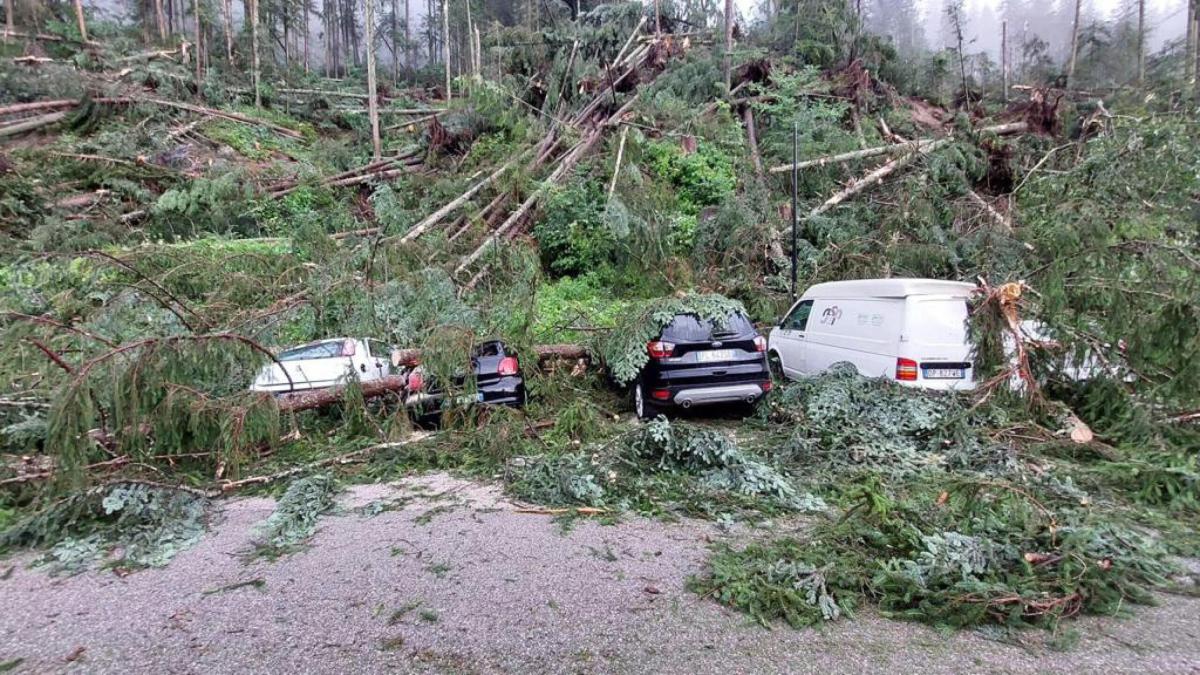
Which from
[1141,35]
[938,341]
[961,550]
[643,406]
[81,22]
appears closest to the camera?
[961,550]

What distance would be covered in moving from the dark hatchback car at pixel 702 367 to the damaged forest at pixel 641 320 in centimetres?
24

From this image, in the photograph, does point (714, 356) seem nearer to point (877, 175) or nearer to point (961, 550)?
point (961, 550)

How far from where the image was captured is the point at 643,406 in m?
7.25

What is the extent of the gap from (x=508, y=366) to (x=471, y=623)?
4.22 metres

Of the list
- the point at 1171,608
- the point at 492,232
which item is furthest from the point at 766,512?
the point at 492,232

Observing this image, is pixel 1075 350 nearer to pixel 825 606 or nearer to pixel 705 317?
pixel 705 317

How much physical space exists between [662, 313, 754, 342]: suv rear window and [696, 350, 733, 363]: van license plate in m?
0.17

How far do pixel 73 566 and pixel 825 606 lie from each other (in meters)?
4.43

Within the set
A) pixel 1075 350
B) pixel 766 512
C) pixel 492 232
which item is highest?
pixel 492 232

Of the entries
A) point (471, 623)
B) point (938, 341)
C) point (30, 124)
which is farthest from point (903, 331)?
point (30, 124)

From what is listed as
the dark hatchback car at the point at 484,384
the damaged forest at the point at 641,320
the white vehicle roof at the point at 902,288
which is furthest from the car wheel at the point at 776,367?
the dark hatchback car at the point at 484,384

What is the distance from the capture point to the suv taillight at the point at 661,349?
275 inches

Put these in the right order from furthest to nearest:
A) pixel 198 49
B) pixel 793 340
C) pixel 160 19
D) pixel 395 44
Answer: pixel 395 44
pixel 160 19
pixel 198 49
pixel 793 340

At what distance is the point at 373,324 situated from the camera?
24.6ft
